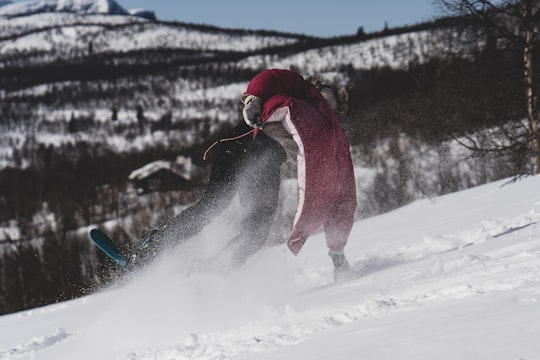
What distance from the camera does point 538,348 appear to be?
1.55 m

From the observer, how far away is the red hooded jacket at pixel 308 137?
11.5 ft

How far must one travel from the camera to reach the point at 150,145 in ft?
311

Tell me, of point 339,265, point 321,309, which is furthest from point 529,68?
point 321,309

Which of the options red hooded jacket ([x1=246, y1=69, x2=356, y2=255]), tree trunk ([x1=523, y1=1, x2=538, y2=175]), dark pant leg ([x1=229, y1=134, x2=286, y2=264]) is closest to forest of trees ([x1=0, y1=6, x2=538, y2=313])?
tree trunk ([x1=523, y1=1, x2=538, y2=175])

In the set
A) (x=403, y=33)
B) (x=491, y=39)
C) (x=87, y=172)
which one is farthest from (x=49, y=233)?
(x=403, y=33)

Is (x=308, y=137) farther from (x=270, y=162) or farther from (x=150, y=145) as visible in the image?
(x=150, y=145)

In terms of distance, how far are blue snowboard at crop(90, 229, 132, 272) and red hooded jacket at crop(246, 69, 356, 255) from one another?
1.21 meters

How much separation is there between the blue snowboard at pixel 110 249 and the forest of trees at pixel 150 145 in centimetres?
28

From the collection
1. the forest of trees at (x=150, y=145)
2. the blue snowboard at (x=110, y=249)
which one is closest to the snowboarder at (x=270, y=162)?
the blue snowboard at (x=110, y=249)

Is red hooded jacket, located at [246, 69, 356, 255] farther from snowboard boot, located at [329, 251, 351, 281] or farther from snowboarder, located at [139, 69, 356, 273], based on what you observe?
snowboard boot, located at [329, 251, 351, 281]

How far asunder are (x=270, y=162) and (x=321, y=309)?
1.15 m

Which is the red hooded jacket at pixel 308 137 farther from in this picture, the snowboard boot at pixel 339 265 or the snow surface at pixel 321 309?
the snow surface at pixel 321 309

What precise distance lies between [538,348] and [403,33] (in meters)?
141

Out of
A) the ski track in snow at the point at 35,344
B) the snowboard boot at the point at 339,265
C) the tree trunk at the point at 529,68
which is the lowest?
the ski track in snow at the point at 35,344
